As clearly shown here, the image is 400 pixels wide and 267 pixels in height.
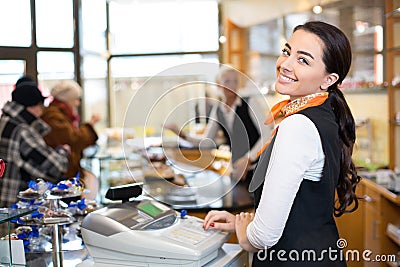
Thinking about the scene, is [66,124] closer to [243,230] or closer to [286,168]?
[243,230]

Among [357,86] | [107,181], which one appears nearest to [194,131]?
[357,86]

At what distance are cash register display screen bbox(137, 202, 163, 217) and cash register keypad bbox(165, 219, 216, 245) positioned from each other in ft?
0.27

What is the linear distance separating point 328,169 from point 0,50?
4.04m

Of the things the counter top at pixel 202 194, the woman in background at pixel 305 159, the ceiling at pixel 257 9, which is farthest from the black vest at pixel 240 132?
the ceiling at pixel 257 9

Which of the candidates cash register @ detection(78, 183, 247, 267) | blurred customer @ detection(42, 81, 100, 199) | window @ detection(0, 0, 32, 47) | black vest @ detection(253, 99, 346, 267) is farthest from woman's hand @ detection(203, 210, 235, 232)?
window @ detection(0, 0, 32, 47)

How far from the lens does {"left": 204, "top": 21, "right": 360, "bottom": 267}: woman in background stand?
138 centimetres

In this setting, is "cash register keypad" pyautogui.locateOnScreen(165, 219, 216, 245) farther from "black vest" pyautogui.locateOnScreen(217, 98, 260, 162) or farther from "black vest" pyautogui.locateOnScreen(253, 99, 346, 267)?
"black vest" pyautogui.locateOnScreen(217, 98, 260, 162)

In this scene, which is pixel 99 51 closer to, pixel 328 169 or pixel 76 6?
pixel 76 6

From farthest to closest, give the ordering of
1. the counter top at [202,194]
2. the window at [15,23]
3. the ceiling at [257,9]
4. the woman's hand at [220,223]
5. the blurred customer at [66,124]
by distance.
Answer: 1. the ceiling at [257,9]
2. the window at [15,23]
3. the blurred customer at [66,124]
4. the counter top at [202,194]
5. the woman's hand at [220,223]

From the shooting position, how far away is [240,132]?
2.75 m

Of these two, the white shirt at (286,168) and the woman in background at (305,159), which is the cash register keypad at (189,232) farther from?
the white shirt at (286,168)

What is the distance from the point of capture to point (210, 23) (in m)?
7.55

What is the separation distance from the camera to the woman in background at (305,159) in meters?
1.38

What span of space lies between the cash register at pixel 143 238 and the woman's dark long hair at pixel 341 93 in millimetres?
401
